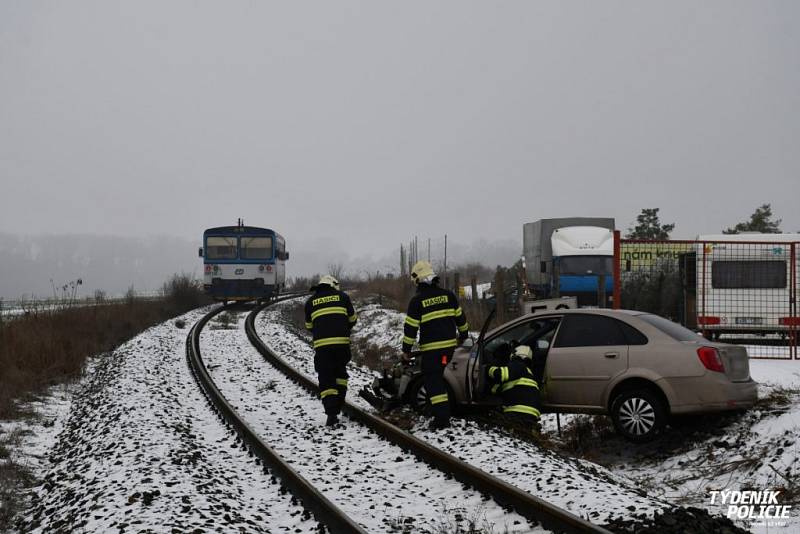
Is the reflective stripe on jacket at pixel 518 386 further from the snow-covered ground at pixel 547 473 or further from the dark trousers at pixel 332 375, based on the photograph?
the dark trousers at pixel 332 375

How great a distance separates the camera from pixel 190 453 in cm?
720

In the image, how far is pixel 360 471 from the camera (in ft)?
21.6

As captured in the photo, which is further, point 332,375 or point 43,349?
point 43,349

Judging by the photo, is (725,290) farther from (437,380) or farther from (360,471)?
(360,471)

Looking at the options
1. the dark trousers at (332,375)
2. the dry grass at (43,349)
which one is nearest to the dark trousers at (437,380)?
the dark trousers at (332,375)

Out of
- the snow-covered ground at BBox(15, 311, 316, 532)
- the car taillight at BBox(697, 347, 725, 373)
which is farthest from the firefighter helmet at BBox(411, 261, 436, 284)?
the car taillight at BBox(697, 347, 725, 373)

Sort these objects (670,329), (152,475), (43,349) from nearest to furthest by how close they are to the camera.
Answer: (152,475) < (670,329) < (43,349)

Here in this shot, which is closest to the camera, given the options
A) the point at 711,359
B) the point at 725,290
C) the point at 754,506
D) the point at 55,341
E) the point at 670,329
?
the point at 754,506

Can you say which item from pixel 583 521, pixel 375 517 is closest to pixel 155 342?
pixel 375 517

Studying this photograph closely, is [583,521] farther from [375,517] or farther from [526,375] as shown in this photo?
[526,375]

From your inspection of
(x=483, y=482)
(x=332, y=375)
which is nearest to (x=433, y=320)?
(x=332, y=375)

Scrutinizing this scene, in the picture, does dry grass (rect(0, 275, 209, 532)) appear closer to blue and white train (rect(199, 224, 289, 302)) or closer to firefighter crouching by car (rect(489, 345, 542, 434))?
blue and white train (rect(199, 224, 289, 302))

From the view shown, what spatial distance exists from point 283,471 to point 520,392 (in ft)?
9.78

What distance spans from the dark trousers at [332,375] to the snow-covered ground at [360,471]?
0.99 ft
